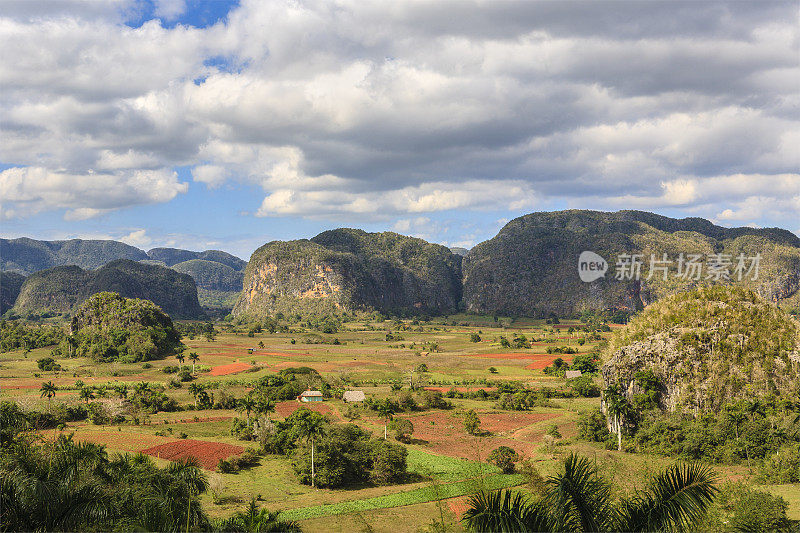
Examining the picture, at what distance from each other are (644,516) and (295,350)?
4087 inches

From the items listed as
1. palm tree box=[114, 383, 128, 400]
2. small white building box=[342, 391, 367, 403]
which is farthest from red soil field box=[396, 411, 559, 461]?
palm tree box=[114, 383, 128, 400]

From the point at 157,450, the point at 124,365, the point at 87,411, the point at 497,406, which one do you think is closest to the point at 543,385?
the point at 497,406

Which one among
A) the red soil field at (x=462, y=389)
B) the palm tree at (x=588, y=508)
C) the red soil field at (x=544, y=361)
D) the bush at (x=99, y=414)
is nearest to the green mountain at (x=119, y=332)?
the bush at (x=99, y=414)

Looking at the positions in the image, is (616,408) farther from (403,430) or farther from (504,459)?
(403,430)

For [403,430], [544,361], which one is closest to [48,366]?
[403,430]

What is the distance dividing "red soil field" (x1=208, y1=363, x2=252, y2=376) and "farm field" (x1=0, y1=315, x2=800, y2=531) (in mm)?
185

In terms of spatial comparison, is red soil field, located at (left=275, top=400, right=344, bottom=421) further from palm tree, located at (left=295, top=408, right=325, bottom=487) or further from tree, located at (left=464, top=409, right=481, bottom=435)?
palm tree, located at (left=295, top=408, right=325, bottom=487)

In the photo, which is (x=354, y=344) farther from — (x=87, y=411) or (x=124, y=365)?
(x=87, y=411)

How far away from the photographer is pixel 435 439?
4550cm

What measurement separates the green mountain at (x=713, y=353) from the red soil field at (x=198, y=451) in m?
32.4

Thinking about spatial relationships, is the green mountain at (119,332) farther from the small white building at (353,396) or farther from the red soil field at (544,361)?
the red soil field at (544,361)

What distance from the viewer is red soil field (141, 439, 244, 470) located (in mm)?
37812

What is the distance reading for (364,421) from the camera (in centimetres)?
5141

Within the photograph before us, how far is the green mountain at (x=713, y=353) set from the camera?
4172 centimetres
